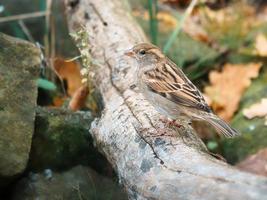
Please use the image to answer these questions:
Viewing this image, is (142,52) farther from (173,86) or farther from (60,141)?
(60,141)

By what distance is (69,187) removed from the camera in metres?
5.29

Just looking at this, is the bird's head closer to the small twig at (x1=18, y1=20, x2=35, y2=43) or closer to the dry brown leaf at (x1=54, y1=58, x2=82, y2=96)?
the dry brown leaf at (x1=54, y1=58, x2=82, y2=96)

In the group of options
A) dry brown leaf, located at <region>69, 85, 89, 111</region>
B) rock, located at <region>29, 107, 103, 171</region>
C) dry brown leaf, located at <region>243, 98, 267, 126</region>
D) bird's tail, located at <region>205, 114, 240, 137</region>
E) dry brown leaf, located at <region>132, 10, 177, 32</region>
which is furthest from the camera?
dry brown leaf, located at <region>132, 10, 177, 32</region>

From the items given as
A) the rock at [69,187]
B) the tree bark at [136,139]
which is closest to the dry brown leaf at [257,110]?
the tree bark at [136,139]

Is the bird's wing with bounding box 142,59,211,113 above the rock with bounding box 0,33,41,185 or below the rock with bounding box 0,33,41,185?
above

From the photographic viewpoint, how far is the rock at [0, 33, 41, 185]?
4922mm

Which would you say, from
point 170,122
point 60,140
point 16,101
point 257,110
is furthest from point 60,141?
point 257,110

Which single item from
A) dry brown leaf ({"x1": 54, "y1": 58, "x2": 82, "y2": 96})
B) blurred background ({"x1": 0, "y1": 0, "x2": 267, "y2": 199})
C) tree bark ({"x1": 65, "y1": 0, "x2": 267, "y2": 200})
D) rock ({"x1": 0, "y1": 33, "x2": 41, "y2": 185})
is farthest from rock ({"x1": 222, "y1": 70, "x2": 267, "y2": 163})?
rock ({"x1": 0, "y1": 33, "x2": 41, "y2": 185})

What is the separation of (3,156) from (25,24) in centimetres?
342

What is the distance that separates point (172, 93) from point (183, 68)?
2.42 meters

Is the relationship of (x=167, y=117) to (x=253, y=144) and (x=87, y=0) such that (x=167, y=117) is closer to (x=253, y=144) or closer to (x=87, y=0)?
(x=253, y=144)

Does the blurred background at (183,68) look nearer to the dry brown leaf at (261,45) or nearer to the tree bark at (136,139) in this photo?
the dry brown leaf at (261,45)

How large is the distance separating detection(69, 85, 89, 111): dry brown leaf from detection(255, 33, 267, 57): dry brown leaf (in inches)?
92.2

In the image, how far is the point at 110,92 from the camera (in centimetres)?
560
